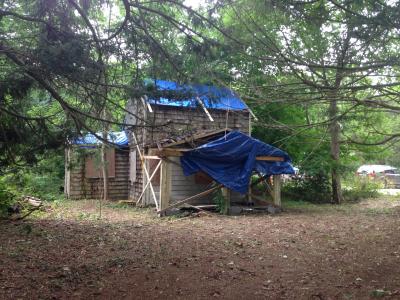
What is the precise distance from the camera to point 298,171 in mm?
18234

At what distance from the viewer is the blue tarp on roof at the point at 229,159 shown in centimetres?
1247

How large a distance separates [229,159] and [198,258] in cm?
614

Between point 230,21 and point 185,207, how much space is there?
8130mm

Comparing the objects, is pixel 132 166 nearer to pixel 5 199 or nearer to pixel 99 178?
pixel 99 178

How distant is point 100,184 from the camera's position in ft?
53.7

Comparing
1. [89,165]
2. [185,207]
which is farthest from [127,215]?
[89,165]

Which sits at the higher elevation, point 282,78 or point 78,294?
point 282,78

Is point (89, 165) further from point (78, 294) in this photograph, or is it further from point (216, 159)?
point (78, 294)

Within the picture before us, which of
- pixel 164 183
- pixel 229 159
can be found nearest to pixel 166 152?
pixel 164 183

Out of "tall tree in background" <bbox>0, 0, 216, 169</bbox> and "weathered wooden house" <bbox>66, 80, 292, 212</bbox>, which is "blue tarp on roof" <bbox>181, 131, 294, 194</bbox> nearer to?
"weathered wooden house" <bbox>66, 80, 292, 212</bbox>

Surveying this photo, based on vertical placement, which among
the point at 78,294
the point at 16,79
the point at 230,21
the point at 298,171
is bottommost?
the point at 78,294

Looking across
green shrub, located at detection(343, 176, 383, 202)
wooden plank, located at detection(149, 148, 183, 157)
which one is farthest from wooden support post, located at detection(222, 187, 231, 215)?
green shrub, located at detection(343, 176, 383, 202)

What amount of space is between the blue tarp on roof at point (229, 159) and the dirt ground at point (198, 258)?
161cm

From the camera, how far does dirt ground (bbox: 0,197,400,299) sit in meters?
5.27
